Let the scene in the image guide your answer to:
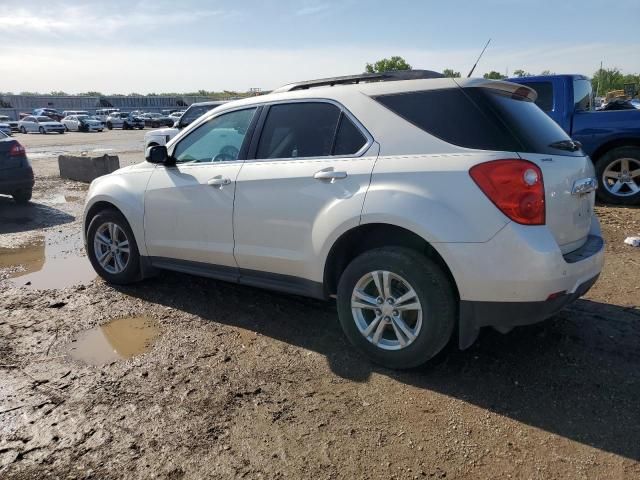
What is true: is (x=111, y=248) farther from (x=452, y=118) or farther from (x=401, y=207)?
(x=452, y=118)

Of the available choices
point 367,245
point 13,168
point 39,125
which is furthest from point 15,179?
point 39,125

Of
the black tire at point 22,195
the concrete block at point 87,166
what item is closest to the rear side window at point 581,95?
the black tire at point 22,195

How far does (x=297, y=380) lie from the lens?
11.3 feet

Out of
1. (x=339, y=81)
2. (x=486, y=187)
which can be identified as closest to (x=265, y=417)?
(x=486, y=187)

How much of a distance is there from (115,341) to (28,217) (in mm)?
6156

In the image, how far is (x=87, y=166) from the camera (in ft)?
42.2

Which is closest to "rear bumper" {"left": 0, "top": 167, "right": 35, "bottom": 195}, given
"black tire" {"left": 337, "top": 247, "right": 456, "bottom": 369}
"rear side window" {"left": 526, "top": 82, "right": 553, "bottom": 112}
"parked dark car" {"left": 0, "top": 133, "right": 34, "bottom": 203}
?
"parked dark car" {"left": 0, "top": 133, "right": 34, "bottom": 203}

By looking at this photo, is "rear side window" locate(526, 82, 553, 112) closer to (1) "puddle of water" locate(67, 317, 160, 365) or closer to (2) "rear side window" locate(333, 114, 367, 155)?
(2) "rear side window" locate(333, 114, 367, 155)

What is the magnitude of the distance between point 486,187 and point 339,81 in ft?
5.29

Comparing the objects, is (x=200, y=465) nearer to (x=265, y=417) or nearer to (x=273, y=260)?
(x=265, y=417)

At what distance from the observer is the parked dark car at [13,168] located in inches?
371

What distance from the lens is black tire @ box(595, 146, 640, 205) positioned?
25.6 feet

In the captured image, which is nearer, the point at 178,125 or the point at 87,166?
the point at 87,166

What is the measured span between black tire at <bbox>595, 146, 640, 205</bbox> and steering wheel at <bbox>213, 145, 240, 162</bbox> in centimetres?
618
